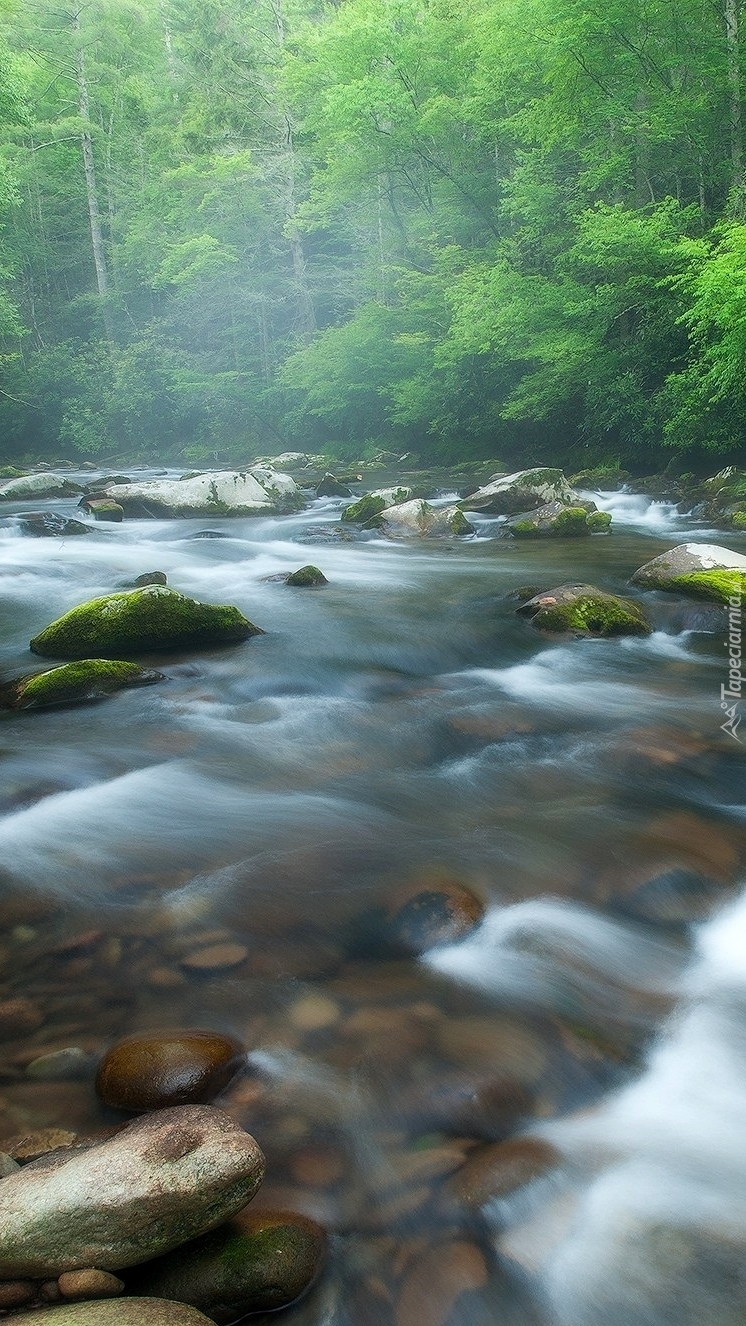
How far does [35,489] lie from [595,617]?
1493 cm

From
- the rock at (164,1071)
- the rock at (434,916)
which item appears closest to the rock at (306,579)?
the rock at (434,916)

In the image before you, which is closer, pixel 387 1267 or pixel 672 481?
pixel 387 1267

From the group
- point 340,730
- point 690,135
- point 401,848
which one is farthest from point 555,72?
point 401,848

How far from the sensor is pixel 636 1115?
2.67 meters

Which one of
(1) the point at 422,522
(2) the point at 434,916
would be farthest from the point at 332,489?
(2) the point at 434,916

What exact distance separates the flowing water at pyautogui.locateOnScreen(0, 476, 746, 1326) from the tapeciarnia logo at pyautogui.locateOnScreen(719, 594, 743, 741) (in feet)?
0.52

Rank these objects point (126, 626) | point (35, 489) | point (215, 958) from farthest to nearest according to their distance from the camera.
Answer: point (35, 489) → point (126, 626) → point (215, 958)

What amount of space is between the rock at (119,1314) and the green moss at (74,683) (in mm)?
4745

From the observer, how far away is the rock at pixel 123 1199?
6.14 feet

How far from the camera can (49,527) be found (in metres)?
13.6

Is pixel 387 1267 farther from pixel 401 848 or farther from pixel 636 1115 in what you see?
pixel 401 848

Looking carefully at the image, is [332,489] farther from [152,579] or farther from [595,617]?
[595,617]

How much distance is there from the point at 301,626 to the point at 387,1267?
6752 mm

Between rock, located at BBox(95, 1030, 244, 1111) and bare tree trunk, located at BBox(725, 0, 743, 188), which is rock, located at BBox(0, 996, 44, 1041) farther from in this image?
bare tree trunk, located at BBox(725, 0, 743, 188)
